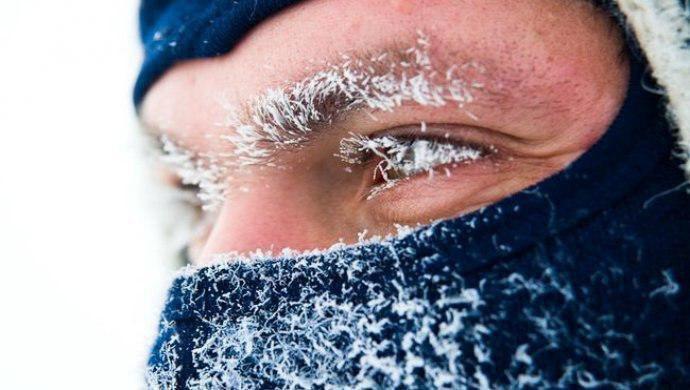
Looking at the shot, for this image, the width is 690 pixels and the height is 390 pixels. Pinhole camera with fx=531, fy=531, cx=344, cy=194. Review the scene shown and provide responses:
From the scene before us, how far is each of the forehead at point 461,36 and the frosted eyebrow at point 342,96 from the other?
0.06ft

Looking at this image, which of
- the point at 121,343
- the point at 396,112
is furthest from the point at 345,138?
the point at 121,343

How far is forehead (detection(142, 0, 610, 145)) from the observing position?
91 cm

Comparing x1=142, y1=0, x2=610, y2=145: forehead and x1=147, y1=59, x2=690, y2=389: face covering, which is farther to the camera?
x1=142, y1=0, x2=610, y2=145: forehead

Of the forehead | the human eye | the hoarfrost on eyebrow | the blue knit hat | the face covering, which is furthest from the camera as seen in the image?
the hoarfrost on eyebrow

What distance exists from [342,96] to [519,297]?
1.63ft

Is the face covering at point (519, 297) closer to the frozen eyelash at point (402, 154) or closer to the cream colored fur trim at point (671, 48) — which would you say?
the cream colored fur trim at point (671, 48)

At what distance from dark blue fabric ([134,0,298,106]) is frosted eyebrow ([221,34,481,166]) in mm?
178

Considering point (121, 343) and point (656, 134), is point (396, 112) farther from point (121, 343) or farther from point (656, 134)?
point (121, 343)

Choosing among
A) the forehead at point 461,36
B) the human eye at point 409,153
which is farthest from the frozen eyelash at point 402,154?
the forehead at point 461,36

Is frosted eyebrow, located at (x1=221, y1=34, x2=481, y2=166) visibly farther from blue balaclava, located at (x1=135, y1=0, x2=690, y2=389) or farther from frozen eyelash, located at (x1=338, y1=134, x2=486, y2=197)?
blue balaclava, located at (x1=135, y1=0, x2=690, y2=389)

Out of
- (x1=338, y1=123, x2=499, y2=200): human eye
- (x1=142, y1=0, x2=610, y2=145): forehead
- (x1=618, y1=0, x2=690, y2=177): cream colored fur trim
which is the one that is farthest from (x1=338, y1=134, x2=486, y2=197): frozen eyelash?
(x1=618, y1=0, x2=690, y2=177): cream colored fur trim

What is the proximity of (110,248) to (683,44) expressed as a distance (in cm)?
435

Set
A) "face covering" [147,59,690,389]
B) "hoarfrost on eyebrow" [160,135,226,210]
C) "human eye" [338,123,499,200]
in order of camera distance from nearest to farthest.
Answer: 1. "face covering" [147,59,690,389]
2. "human eye" [338,123,499,200]
3. "hoarfrost on eyebrow" [160,135,226,210]

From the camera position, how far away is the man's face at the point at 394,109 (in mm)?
917
